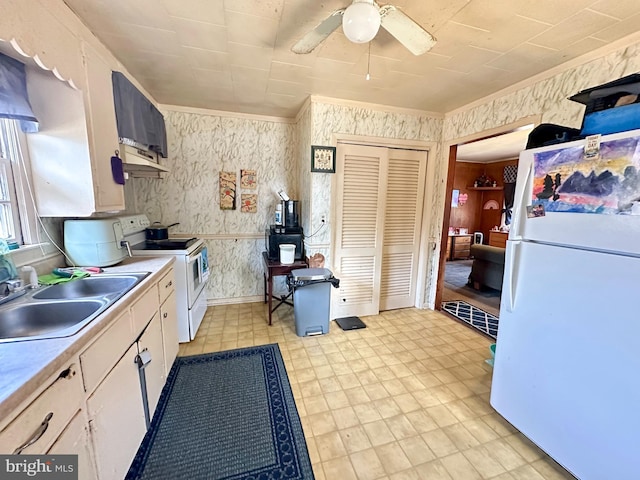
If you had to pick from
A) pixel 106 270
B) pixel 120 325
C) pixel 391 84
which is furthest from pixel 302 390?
pixel 391 84

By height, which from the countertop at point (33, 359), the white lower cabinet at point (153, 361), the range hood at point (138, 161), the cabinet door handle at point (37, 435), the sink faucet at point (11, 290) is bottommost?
the white lower cabinet at point (153, 361)

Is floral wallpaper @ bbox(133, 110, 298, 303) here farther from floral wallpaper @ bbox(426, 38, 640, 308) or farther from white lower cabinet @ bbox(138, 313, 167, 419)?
floral wallpaper @ bbox(426, 38, 640, 308)

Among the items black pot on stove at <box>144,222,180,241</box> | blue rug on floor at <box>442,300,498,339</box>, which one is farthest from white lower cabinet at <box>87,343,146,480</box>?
blue rug on floor at <box>442,300,498,339</box>

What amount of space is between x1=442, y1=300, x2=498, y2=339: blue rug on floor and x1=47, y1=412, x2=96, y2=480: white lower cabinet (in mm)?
3151

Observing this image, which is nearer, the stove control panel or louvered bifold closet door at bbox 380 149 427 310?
the stove control panel

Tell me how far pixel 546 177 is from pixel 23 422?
2.21 meters

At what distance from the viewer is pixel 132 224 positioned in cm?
236

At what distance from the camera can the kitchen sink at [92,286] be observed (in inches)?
54.3

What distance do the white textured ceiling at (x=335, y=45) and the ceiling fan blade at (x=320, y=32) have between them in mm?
179

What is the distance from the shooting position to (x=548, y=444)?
1388mm

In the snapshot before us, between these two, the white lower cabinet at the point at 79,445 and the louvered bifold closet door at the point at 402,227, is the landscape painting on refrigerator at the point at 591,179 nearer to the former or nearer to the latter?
the louvered bifold closet door at the point at 402,227

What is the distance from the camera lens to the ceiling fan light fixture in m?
1.10

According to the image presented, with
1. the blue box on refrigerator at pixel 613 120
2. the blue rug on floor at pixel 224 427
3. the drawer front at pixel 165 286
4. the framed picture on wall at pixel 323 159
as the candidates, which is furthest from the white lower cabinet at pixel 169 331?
the blue box on refrigerator at pixel 613 120

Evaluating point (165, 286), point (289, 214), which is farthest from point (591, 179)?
point (165, 286)
